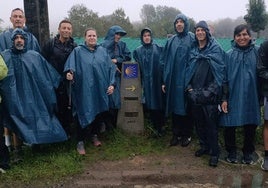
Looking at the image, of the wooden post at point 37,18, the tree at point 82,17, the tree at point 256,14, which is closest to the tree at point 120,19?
the tree at point 82,17

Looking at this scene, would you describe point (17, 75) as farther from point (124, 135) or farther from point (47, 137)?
point (124, 135)

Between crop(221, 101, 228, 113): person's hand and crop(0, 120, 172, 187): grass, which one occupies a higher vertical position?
crop(221, 101, 228, 113): person's hand

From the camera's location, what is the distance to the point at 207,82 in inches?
189

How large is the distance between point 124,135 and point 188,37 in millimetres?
1793

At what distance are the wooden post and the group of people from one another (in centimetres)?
75

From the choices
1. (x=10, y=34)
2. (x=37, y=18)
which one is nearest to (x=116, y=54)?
(x=37, y=18)

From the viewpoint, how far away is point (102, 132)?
5941mm

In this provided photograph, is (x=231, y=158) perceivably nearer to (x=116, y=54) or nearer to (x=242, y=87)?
(x=242, y=87)

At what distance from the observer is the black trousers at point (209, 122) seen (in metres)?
4.79

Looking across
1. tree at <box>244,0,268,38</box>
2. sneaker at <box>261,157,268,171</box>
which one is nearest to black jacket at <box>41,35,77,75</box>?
sneaker at <box>261,157,268,171</box>

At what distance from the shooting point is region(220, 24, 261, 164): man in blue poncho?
4.70 m

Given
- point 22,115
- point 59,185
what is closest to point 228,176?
point 59,185

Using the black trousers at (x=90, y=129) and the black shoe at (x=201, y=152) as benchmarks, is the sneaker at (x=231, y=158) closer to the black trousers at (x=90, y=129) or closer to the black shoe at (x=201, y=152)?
the black shoe at (x=201, y=152)

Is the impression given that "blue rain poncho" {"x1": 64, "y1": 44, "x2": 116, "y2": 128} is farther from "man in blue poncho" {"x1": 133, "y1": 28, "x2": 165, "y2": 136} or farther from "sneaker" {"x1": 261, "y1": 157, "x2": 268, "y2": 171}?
"sneaker" {"x1": 261, "y1": 157, "x2": 268, "y2": 171}
